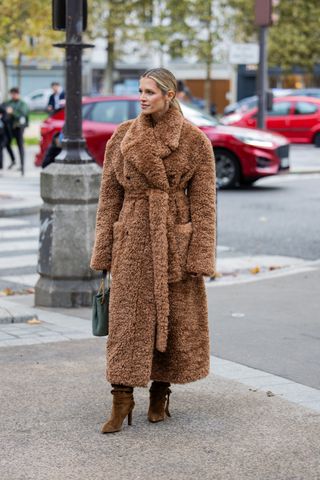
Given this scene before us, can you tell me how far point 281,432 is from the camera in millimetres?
5219

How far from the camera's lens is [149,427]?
17.5 feet

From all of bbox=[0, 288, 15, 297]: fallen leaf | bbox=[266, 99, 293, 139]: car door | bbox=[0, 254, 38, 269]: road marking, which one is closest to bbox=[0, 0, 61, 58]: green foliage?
bbox=[266, 99, 293, 139]: car door

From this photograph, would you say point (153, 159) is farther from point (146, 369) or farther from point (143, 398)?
point (143, 398)

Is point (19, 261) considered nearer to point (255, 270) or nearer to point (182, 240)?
point (255, 270)

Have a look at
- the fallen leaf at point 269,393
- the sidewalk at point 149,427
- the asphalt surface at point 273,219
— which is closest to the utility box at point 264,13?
the asphalt surface at point 273,219

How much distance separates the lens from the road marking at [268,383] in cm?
582

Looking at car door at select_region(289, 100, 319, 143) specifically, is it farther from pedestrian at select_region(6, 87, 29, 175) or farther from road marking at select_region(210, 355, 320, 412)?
road marking at select_region(210, 355, 320, 412)

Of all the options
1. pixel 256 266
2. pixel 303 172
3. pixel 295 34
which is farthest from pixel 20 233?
pixel 295 34

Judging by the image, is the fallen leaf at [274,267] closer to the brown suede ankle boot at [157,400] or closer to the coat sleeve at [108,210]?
the brown suede ankle boot at [157,400]

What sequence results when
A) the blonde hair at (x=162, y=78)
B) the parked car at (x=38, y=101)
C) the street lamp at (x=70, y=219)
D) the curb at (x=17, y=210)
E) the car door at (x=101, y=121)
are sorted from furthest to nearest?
1. the parked car at (x=38, y=101)
2. the car door at (x=101, y=121)
3. the curb at (x=17, y=210)
4. the street lamp at (x=70, y=219)
5. the blonde hair at (x=162, y=78)

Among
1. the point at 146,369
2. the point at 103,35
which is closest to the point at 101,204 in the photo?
the point at 146,369

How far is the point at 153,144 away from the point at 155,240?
45cm

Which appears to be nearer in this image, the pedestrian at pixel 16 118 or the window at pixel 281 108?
the pedestrian at pixel 16 118

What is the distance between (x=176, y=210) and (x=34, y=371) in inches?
67.6
